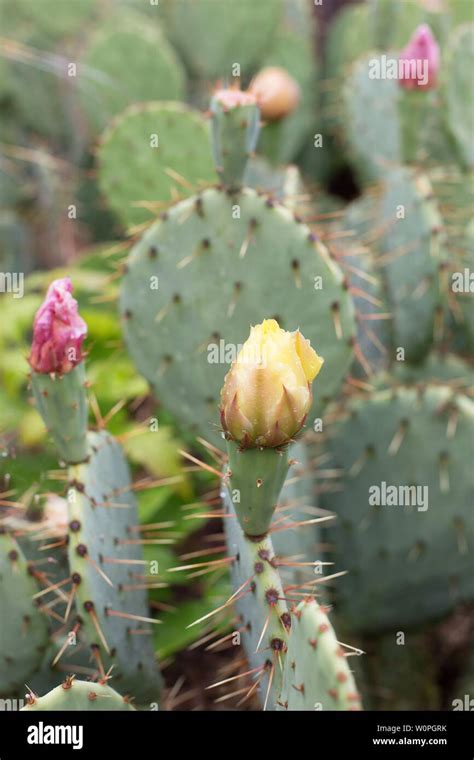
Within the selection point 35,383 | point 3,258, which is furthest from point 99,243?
point 35,383

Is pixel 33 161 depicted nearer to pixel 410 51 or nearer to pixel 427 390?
pixel 410 51

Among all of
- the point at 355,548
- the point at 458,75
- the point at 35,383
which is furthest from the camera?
the point at 458,75

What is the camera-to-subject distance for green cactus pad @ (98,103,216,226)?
2.29 m

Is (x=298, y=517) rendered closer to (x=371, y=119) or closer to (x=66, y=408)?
(x=66, y=408)

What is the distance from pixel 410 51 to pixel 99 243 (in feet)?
5.23

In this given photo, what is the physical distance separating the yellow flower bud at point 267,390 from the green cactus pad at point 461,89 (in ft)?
5.89

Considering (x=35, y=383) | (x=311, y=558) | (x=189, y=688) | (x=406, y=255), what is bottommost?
(x=189, y=688)

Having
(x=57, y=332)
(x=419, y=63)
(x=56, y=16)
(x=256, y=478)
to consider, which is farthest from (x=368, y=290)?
(x=56, y=16)

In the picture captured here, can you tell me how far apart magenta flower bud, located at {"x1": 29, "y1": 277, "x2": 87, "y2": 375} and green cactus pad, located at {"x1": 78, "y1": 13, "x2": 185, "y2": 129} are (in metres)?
1.85

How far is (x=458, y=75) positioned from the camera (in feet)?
8.57

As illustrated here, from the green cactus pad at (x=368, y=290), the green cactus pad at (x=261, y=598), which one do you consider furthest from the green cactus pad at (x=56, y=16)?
the green cactus pad at (x=261, y=598)

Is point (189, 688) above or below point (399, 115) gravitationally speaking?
below

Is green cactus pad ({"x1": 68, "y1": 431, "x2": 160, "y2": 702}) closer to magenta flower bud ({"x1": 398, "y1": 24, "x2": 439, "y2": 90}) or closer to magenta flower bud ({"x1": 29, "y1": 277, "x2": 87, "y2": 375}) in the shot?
magenta flower bud ({"x1": 29, "y1": 277, "x2": 87, "y2": 375})

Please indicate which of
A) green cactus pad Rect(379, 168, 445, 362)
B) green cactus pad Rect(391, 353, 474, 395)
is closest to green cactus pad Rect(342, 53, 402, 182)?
green cactus pad Rect(379, 168, 445, 362)
